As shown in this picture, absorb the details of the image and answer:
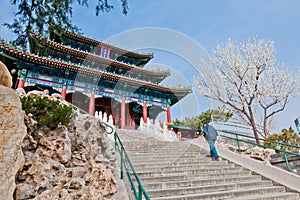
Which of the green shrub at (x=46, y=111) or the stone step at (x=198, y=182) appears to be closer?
the stone step at (x=198, y=182)

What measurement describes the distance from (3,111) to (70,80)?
10529mm

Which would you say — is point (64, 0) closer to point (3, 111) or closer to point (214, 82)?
point (3, 111)

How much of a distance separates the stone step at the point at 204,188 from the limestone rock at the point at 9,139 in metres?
2.34

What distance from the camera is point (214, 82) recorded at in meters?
14.4

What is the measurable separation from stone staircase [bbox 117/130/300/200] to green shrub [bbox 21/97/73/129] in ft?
7.44

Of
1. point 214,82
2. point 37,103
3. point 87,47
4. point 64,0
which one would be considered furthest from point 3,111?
point 87,47

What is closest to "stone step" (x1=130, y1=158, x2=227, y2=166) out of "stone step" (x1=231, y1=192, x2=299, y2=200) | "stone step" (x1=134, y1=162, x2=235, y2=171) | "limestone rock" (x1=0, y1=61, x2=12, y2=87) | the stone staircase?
the stone staircase

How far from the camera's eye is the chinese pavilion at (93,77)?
452 inches

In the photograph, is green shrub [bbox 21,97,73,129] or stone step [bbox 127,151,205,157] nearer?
green shrub [bbox 21,97,73,129]

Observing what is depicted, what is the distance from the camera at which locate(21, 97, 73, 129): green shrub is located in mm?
4168

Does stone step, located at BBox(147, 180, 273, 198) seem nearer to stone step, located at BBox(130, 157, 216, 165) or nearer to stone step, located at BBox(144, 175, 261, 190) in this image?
stone step, located at BBox(144, 175, 261, 190)

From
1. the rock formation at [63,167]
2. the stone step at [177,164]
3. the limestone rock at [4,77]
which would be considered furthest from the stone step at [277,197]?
the limestone rock at [4,77]

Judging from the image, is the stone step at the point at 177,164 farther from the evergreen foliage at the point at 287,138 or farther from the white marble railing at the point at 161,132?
the evergreen foliage at the point at 287,138

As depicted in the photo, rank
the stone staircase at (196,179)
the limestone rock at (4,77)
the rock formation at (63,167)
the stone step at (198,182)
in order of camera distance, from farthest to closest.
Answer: the stone step at (198,182) → the stone staircase at (196,179) → the rock formation at (63,167) → the limestone rock at (4,77)
